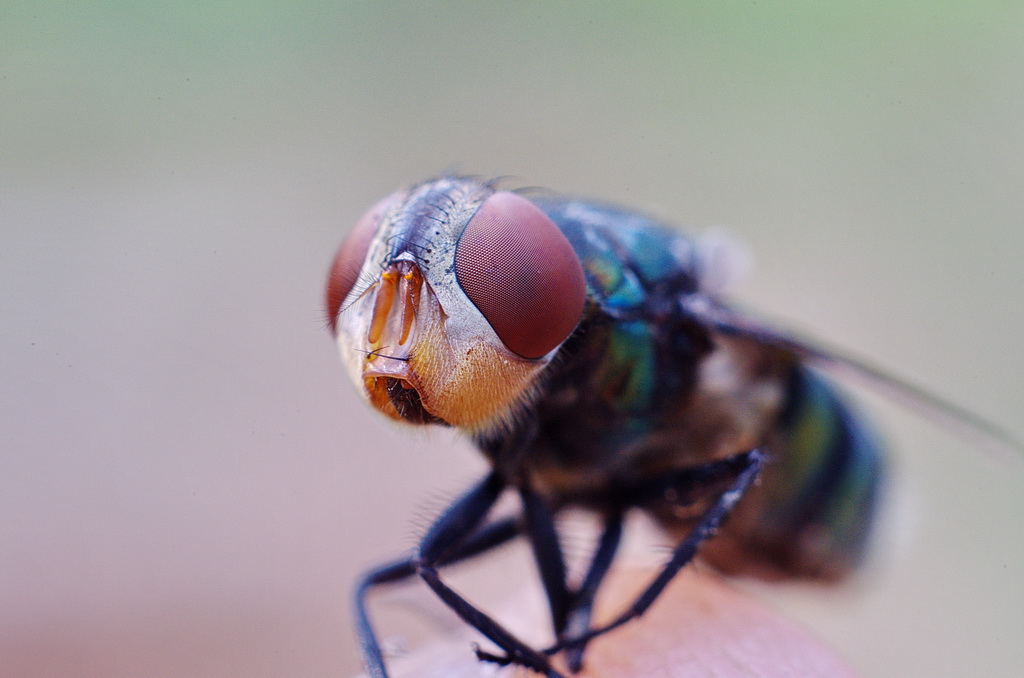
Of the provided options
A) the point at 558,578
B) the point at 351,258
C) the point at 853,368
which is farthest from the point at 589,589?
the point at 351,258

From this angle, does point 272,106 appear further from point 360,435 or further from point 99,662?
point 99,662

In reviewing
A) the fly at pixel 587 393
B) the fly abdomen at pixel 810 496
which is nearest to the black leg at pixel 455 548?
the fly at pixel 587 393

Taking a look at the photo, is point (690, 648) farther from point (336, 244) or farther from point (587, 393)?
point (336, 244)

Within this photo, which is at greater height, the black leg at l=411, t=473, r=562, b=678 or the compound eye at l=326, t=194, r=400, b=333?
the compound eye at l=326, t=194, r=400, b=333

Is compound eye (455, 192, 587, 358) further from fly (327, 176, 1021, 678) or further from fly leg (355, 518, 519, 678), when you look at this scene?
fly leg (355, 518, 519, 678)

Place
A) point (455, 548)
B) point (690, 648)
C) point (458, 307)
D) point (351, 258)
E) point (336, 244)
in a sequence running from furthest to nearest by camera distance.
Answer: point (336, 244), point (690, 648), point (455, 548), point (351, 258), point (458, 307)

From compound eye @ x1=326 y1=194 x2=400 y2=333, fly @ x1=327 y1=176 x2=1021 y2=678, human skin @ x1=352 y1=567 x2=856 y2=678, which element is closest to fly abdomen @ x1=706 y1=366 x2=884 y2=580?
fly @ x1=327 y1=176 x2=1021 y2=678

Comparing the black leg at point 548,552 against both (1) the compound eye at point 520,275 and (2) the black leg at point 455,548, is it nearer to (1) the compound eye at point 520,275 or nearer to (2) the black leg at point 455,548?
(2) the black leg at point 455,548
